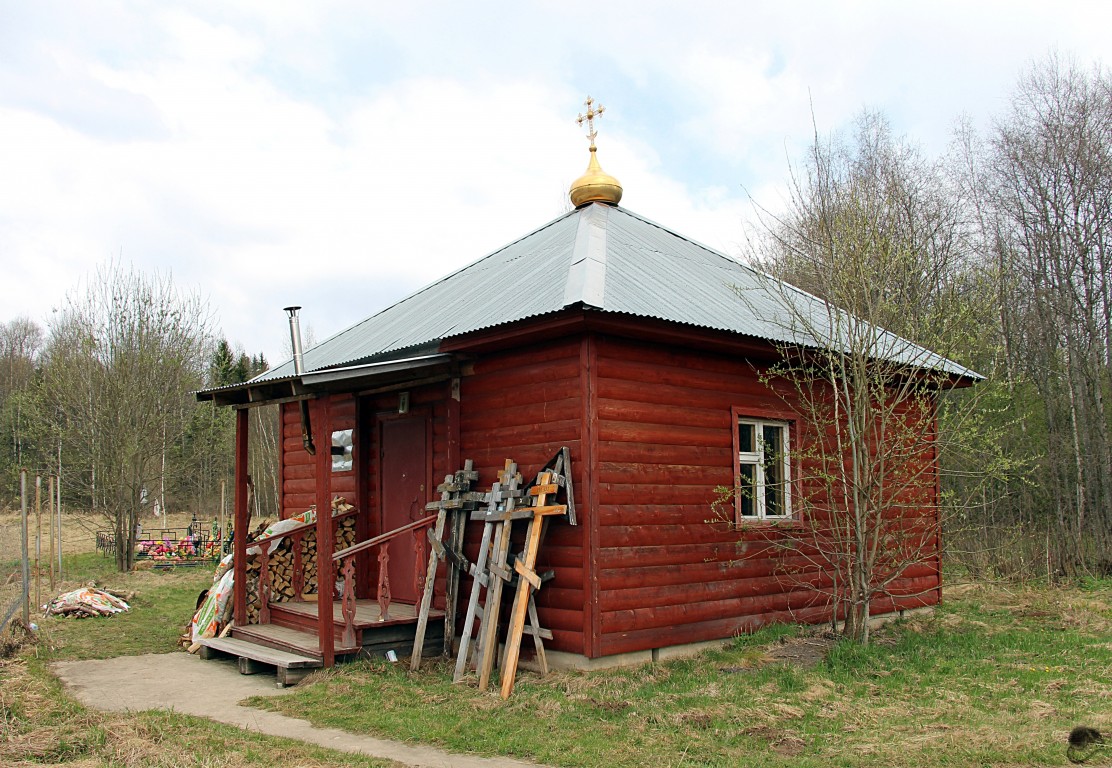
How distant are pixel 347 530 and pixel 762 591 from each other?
15.7ft

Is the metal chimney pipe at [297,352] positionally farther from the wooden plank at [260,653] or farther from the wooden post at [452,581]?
the wooden plank at [260,653]

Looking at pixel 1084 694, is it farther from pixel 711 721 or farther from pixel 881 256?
pixel 881 256

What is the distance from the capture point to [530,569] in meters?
7.68

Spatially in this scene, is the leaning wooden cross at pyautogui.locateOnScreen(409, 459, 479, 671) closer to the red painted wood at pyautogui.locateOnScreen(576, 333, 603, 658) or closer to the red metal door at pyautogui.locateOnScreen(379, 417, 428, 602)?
the red metal door at pyautogui.locateOnScreen(379, 417, 428, 602)

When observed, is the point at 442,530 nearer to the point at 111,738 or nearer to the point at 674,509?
the point at 674,509

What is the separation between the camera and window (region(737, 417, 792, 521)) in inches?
375

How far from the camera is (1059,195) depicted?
1880cm

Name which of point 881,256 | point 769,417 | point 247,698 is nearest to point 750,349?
point 769,417

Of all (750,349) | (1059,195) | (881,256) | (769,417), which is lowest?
(769,417)

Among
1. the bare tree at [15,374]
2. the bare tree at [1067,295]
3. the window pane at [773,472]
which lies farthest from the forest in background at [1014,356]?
the bare tree at [15,374]

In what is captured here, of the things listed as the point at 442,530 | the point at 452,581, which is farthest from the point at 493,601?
the point at 442,530

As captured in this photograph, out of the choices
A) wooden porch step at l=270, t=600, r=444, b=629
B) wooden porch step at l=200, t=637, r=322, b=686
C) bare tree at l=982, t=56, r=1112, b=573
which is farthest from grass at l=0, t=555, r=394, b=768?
bare tree at l=982, t=56, r=1112, b=573

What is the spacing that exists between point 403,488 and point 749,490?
150 inches

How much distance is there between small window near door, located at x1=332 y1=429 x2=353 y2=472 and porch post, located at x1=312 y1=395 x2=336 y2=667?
2656 mm
